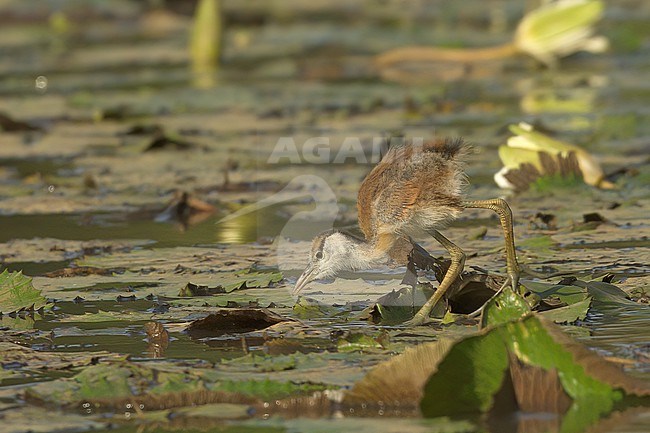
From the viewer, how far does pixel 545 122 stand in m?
8.75

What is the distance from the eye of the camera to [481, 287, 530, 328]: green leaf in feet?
11.5

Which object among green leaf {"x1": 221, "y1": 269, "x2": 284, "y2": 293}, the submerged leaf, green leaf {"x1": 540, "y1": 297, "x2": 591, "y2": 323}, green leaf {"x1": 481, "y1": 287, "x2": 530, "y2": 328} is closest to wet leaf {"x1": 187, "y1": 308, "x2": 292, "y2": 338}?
green leaf {"x1": 221, "y1": 269, "x2": 284, "y2": 293}

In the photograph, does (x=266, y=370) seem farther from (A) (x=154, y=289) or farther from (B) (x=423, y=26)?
(B) (x=423, y=26)

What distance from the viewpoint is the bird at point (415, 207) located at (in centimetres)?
384

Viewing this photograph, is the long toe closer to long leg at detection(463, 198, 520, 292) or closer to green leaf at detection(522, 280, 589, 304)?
long leg at detection(463, 198, 520, 292)

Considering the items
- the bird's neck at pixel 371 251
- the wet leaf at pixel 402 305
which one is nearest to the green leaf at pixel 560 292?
the wet leaf at pixel 402 305

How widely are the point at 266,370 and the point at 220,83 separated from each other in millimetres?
8845

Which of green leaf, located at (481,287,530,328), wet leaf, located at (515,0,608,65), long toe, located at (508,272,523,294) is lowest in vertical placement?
green leaf, located at (481,287,530,328)

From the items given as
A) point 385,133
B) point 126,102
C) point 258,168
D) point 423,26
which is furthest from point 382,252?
point 423,26

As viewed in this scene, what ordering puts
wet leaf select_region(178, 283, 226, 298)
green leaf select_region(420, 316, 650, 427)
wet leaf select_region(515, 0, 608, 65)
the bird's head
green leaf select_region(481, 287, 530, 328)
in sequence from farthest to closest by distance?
wet leaf select_region(515, 0, 608, 65) < wet leaf select_region(178, 283, 226, 298) < the bird's head < green leaf select_region(481, 287, 530, 328) < green leaf select_region(420, 316, 650, 427)

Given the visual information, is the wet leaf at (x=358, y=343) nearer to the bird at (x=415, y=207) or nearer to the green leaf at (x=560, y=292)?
the bird at (x=415, y=207)

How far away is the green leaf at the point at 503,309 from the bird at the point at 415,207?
31cm

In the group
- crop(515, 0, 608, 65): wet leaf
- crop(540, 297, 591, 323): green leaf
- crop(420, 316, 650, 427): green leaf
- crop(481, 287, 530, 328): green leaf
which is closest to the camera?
crop(420, 316, 650, 427): green leaf

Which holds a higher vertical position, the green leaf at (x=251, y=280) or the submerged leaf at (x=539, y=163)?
the submerged leaf at (x=539, y=163)
